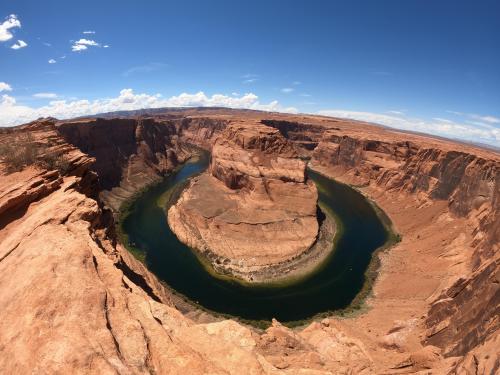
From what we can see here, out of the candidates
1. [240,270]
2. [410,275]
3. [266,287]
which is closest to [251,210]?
[240,270]

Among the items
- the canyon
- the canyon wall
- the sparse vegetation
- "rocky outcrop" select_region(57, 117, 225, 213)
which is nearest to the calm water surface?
the canyon

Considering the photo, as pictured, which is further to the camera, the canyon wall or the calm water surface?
the calm water surface

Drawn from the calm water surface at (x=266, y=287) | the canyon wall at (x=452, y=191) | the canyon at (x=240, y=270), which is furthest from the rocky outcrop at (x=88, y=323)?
the calm water surface at (x=266, y=287)

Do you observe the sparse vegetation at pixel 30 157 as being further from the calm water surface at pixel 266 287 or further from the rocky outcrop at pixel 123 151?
the rocky outcrop at pixel 123 151

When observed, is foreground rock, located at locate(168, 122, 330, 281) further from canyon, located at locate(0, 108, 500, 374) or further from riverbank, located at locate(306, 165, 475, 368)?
riverbank, located at locate(306, 165, 475, 368)

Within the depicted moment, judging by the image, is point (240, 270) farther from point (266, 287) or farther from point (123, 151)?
point (123, 151)

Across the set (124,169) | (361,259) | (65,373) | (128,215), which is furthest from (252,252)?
(124,169)
